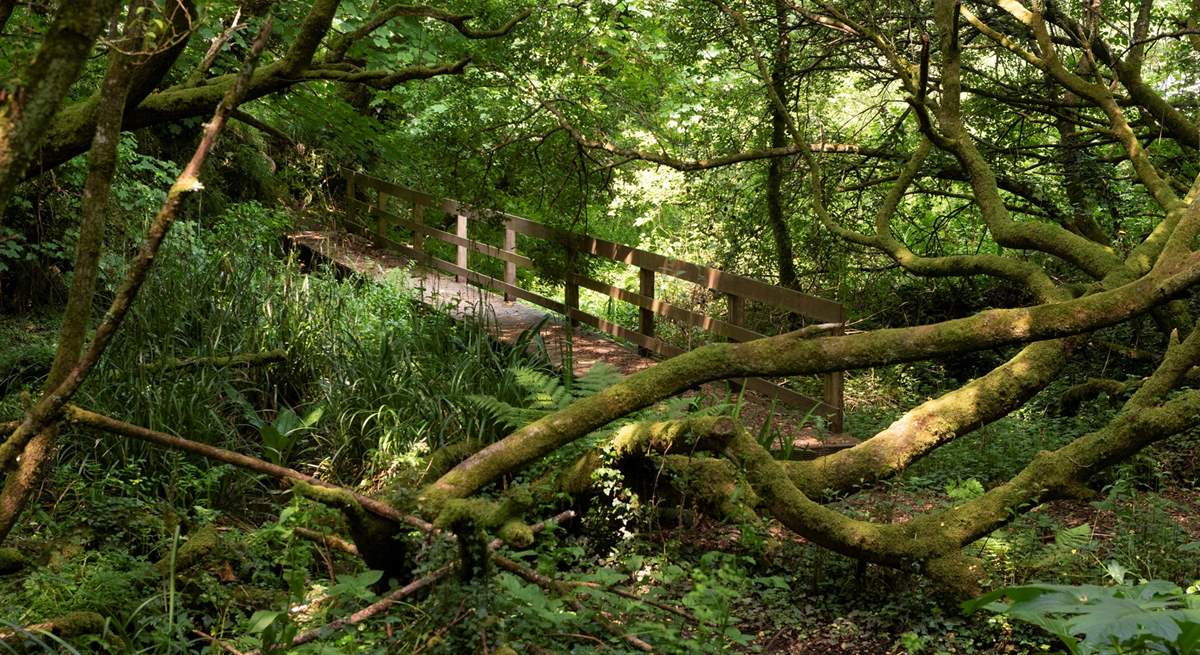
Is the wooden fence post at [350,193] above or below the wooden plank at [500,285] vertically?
above

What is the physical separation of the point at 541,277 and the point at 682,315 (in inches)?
94.1

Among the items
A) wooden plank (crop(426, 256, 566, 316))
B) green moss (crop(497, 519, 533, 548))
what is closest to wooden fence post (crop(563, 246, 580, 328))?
wooden plank (crop(426, 256, 566, 316))

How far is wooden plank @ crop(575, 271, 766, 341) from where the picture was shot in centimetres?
810

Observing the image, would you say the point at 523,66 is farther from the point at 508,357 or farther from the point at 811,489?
the point at 811,489

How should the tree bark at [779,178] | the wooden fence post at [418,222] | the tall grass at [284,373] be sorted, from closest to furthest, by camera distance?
the tall grass at [284,373]
the tree bark at [779,178]
the wooden fence post at [418,222]

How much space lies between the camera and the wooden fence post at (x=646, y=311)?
9164 mm

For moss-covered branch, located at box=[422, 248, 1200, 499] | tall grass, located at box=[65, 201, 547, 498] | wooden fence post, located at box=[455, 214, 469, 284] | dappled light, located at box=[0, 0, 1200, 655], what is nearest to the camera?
dappled light, located at box=[0, 0, 1200, 655]

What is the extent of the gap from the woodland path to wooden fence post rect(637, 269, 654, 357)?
14 cm

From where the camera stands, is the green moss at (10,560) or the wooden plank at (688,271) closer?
the green moss at (10,560)

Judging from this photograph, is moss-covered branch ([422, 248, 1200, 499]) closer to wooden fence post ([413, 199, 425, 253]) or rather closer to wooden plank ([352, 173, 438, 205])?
wooden plank ([352, 173, 438, 205])

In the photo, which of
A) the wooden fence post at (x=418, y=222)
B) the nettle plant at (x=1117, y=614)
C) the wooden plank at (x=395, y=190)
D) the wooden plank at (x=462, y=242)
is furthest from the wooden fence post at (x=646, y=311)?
the nettle plant at (x=1117, y=614)

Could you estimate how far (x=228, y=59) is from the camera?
829 centimetres

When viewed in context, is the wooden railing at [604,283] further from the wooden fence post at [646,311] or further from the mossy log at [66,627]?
the mossy log at [66,627]

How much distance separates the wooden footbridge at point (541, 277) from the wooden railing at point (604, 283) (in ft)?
0.04
